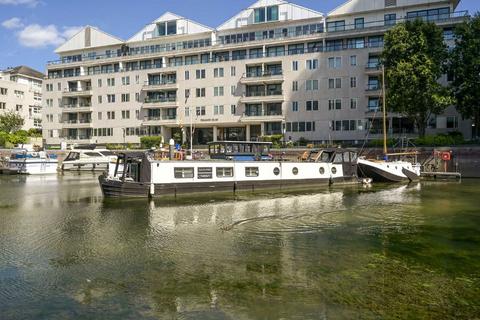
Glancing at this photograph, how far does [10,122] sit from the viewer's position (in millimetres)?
95625

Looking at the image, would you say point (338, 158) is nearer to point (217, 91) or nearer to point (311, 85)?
point (311, 85)

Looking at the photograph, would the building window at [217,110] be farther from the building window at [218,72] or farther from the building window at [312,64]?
the building window at [312,64]

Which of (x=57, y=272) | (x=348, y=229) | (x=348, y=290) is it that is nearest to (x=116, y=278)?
(x=57, y=272)

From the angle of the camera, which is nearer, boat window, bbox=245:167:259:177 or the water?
the water

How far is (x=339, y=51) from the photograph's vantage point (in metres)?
68.9

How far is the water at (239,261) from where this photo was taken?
11.0m

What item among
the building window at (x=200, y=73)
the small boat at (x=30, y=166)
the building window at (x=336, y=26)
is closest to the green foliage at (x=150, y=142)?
the building window at (x=200, y=73)

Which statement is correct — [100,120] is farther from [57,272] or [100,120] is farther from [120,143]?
[57,272]

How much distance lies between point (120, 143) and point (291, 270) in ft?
245

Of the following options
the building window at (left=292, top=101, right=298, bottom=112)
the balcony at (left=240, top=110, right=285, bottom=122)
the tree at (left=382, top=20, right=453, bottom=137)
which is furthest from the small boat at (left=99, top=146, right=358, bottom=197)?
the balcony at (left=240, top=110, right=285, bottom=122)

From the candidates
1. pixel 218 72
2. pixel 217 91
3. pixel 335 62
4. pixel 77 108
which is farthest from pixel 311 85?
pixel 77 108

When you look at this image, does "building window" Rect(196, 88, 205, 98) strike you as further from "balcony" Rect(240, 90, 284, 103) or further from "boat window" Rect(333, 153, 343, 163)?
"boat window" Rect(333, 153, 343, 163)

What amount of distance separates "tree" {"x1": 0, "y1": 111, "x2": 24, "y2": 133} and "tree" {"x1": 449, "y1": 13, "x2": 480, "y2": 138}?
89.1m

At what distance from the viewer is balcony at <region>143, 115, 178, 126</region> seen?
79.2m
